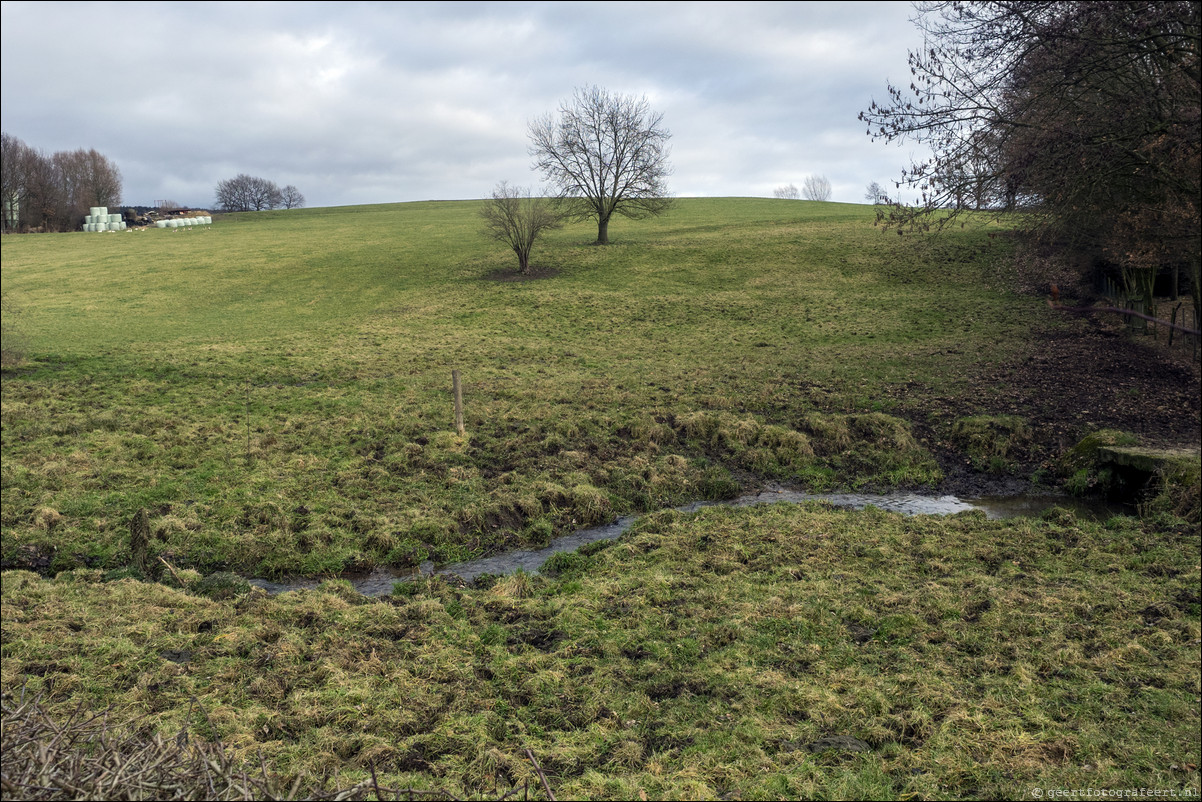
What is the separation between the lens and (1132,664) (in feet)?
21.0

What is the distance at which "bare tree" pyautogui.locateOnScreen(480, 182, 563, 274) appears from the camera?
37.0 metres

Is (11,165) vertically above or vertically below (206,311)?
above

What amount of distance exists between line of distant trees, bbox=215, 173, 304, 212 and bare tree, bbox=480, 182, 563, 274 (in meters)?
72.6

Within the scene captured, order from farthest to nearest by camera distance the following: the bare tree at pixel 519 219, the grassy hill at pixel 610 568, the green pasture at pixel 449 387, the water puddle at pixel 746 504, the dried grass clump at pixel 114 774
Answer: the bare tree at pixel 519 219, the green pasture at pixel 449 387, the water puddle at pixel 746 504, the grassy hill at pixel 610 568, the dried grass clump at pixel 114 774

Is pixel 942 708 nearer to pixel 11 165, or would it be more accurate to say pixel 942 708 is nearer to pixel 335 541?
pixel 335 541

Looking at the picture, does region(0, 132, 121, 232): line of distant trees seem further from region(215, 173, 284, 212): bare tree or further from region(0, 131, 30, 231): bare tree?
region(215, 173, 284, 212): bare tree

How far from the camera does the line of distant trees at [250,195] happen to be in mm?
97062

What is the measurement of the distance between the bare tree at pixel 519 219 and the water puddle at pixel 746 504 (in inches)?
1103

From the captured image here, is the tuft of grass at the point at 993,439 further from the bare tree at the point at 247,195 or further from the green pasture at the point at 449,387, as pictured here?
the bare tree at the point at 247,195

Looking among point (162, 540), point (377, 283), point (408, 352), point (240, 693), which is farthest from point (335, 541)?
point (377, 283)

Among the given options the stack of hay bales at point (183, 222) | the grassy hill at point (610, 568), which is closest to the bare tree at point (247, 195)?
the stack of hay bales at point (183, 222)

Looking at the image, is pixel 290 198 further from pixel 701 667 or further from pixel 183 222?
pixel 701 667

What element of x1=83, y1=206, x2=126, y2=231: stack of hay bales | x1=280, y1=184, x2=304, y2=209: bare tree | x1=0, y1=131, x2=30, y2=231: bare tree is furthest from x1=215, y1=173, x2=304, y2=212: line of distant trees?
x1=0, y1=131, x2=30, y2=231: bare tree

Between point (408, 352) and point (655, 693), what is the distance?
770 inches
